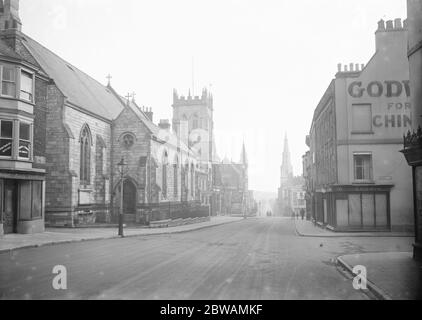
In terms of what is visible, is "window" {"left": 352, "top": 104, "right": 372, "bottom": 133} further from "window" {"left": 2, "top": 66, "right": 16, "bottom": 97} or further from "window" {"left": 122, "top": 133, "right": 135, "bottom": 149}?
"window" {"left": 2, "top": 66, "right": 16, "bottom": 97}

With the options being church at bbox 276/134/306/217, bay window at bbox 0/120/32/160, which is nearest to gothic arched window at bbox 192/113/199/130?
church at bbox 276/134/306/217

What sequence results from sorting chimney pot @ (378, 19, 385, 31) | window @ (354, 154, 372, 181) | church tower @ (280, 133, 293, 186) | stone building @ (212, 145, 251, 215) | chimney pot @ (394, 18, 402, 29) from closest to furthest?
1. window @ (354, 154, 372, 181)
2. chimney pot @ (378, 19, 385, 31)
3. chimney pot @ (394, 18, 402, 29)
4. stone building @ (212, 145, 251, 215)
5. church tower @ (280, 133, 293, 186)

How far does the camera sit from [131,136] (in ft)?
115

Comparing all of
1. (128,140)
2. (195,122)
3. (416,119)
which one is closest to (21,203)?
(128,140)

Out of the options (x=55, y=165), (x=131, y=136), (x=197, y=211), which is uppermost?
(x=131, y=136)

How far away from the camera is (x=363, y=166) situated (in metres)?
27.1

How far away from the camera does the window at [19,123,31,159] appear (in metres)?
21.8

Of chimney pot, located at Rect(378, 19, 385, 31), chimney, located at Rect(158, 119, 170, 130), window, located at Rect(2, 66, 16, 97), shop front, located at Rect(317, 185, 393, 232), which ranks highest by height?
chimney pot, located at Rect(378, 19, 385, 31)

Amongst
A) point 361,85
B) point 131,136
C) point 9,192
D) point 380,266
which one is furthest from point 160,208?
point 380,266

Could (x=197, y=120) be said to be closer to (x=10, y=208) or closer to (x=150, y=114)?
(x=150, y=114)

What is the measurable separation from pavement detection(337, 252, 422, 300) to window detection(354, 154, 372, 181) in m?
12.5
